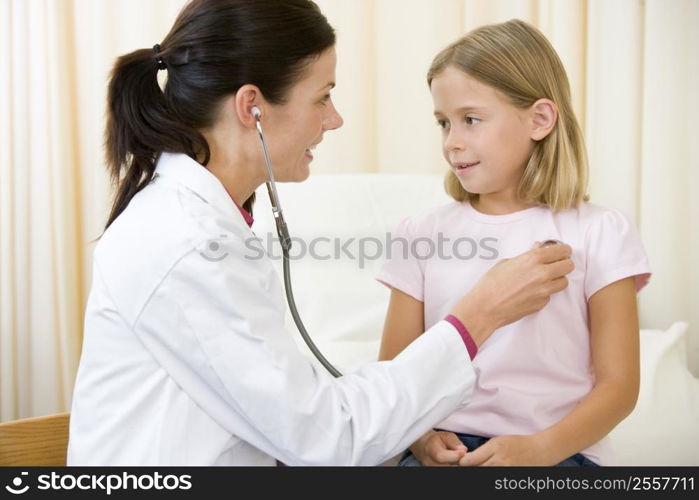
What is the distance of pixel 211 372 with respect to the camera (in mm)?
958

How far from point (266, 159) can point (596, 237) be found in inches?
20.2

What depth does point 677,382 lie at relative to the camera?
168 cm

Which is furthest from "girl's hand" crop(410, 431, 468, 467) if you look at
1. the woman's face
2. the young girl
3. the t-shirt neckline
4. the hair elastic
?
the hair elastic

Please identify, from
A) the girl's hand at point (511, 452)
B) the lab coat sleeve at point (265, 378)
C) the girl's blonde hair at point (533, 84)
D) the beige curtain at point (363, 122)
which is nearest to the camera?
the lab coat sleeve at point (265, 378)

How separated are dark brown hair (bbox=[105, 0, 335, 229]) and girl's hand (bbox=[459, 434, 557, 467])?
570mm

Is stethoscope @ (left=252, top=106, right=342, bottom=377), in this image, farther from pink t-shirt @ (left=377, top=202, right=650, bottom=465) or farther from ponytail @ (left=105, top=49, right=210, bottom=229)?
pink t-shirt @ (left=377, top=202, right=650, bottom=465)

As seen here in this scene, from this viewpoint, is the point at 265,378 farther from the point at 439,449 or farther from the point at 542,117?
the point at 542,117
